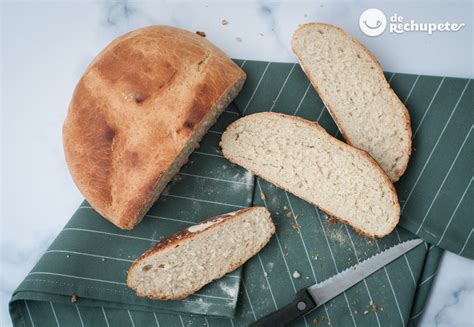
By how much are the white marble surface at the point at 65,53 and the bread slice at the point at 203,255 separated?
2.61ft

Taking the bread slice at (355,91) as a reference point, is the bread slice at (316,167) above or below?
below

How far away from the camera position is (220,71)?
3.49 m

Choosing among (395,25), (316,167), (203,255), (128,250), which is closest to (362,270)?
(316,167)

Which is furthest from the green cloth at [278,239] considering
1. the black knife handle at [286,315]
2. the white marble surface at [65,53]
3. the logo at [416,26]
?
the logo at [416,26]

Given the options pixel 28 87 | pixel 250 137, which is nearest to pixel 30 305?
pixel 28 87

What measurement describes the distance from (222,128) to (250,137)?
21 centimetres

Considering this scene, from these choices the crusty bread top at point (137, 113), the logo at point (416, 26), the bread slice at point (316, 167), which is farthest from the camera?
the logo at point (416, 26)

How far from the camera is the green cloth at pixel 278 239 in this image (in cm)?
355

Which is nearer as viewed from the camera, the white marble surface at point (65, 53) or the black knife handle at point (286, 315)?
the black knife handle at point (286, 315)

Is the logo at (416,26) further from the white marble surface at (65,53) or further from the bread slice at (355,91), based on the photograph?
the bread slice at (355,91)

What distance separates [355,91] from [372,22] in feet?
1.74

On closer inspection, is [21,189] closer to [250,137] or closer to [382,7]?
[250,137]

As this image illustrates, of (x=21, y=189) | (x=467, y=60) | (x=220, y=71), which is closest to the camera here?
(x=220, y=71)

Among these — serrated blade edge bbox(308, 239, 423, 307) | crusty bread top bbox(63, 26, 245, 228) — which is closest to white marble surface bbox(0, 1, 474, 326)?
crusty bread top bbox(63, 26, 245, 228)
